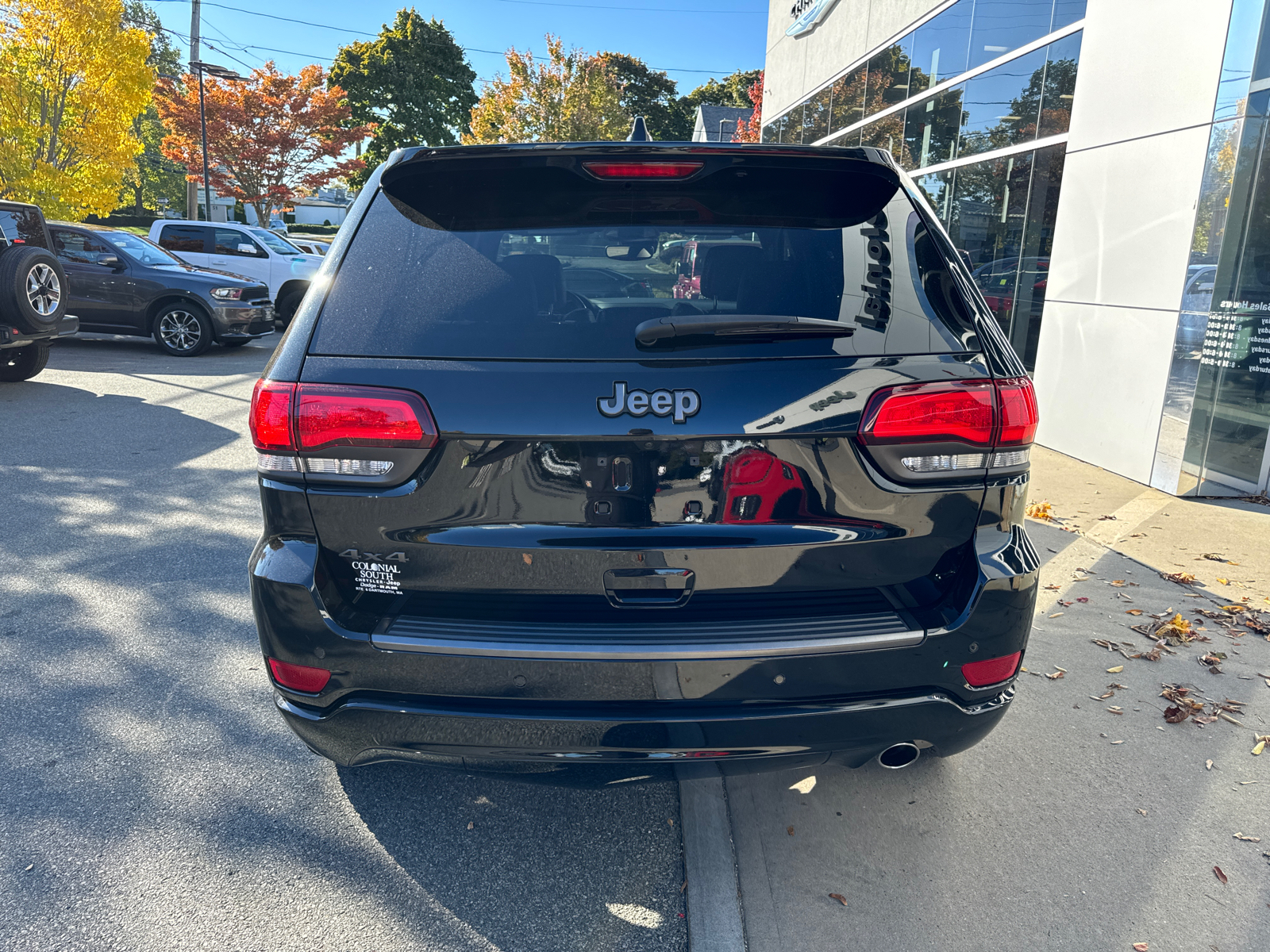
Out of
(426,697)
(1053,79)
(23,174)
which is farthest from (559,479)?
(23,174)

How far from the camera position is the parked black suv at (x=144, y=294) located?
1265 centimetres

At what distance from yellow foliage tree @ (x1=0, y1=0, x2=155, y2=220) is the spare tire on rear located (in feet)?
33.8

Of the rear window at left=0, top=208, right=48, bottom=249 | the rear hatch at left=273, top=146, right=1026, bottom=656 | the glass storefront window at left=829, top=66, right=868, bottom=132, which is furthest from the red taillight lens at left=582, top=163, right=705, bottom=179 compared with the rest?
the glass storefront window at left=829, top=66, right=868, bottom=132

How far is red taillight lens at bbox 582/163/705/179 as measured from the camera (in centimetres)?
223

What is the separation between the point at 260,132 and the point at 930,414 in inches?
1621

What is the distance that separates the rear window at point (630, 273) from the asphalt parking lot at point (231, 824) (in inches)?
53.0

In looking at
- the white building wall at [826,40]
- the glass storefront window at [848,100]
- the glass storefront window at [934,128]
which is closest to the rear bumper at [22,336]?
the glass storefront window at [934,128]

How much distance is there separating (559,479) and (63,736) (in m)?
2.32

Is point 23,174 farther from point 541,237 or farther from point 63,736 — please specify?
point 541,237

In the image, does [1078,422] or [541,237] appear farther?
[1078,422]

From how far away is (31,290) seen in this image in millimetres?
9031

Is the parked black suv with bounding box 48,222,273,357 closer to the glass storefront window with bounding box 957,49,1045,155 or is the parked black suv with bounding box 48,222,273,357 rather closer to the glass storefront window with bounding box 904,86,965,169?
the glass storefront window with bounding box 904,86,965,169

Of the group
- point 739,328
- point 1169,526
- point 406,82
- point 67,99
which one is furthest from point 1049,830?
point 406,82

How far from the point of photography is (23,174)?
17203 millimetres
